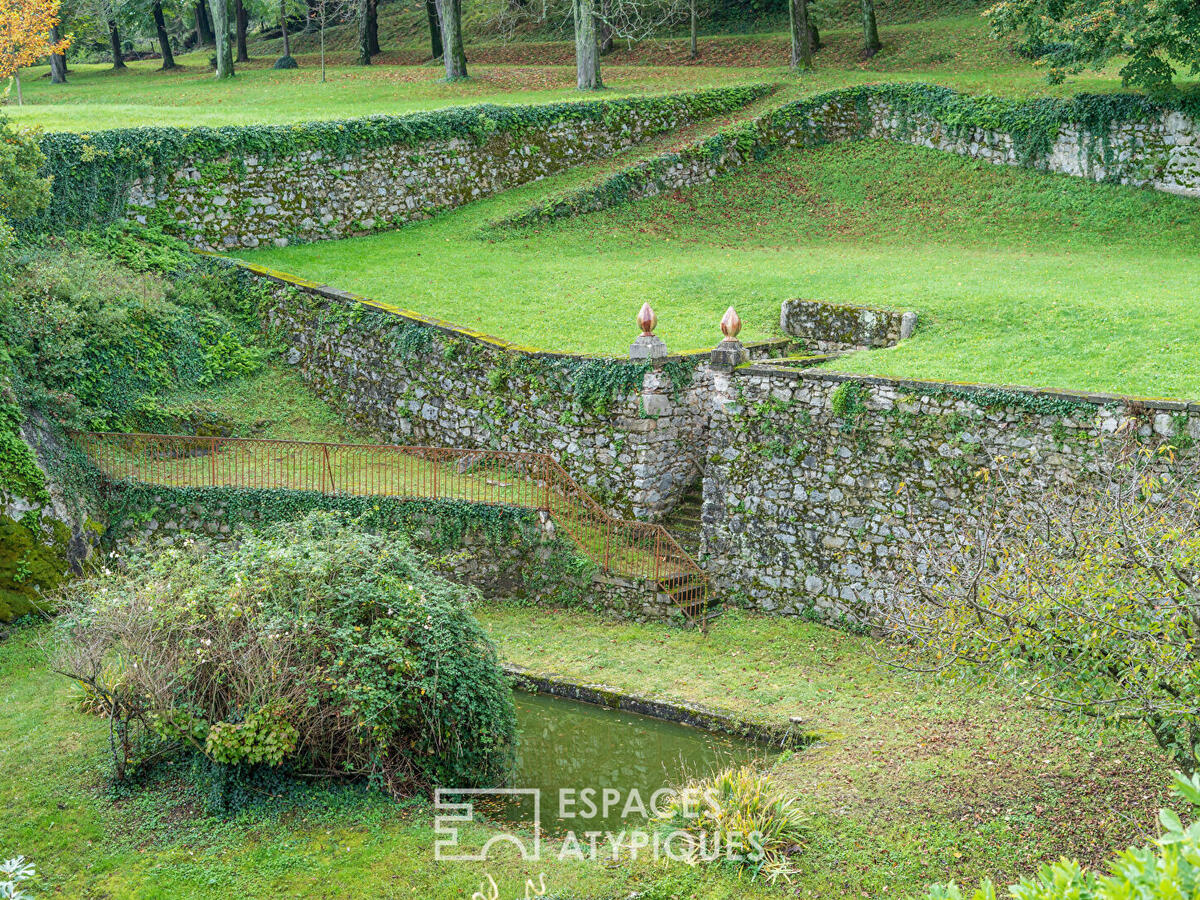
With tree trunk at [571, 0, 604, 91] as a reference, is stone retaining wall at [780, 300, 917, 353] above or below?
below

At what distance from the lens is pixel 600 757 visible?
1238 centimetres

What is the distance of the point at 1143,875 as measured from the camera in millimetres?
4473

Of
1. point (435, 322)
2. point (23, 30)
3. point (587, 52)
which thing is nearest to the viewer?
point (435, 322)

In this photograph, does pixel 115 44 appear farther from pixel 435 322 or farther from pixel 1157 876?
pixel 1157 876

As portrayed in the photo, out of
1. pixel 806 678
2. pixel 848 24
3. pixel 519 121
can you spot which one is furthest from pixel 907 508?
pixel 848 24

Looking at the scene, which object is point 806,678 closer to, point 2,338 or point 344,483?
point 344,483

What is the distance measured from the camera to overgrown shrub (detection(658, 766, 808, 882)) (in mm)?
9531

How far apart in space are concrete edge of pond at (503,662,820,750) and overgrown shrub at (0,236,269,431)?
29.1 feet

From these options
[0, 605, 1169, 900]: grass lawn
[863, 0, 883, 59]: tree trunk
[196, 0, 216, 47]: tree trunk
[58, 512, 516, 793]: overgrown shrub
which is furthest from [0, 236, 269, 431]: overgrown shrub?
[196, 0, 216, 47]: tree trunk

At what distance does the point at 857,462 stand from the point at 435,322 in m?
7.37

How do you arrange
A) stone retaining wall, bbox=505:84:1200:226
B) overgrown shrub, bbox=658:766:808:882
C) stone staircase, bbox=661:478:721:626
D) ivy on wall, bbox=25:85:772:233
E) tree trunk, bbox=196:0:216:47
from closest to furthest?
overgrown shrub, bbox=658:766:808:882 < stone staircase, bbox=661:478:721:626 < ivy on wall, bbox=25:85:772:233 < stone retaining wall, bbox=505:84:1200:226 < tree trunk, bbox=196:0:216:47

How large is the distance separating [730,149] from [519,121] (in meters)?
4.92

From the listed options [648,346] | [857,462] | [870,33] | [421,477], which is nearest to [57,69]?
[870,33]

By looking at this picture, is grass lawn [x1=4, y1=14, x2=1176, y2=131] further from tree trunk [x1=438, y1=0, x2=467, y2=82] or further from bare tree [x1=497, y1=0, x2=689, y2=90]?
bare tree [x1=497, y1=0, x2=689, y2=90]
